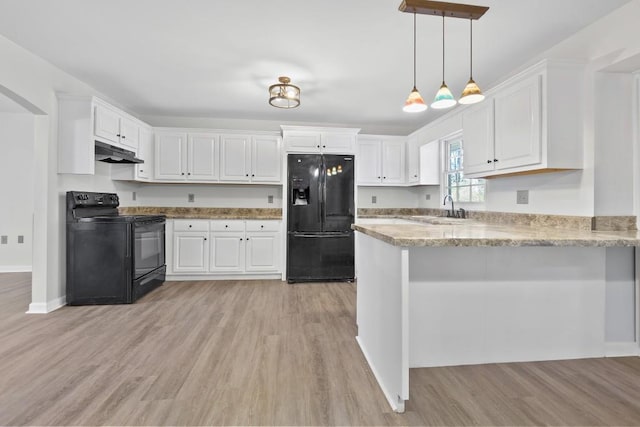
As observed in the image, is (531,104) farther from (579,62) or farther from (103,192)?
(103,192)

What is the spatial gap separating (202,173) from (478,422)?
13.8 feet

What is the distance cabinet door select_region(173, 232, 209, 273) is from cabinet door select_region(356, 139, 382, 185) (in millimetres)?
2495

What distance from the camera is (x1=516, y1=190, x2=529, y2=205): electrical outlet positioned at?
111 inches

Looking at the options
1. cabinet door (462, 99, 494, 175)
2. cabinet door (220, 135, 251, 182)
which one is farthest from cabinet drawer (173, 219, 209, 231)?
cabinet door (462, 99, 494, 175)

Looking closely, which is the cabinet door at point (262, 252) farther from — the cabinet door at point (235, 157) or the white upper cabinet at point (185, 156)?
the white upper cabinet at point (185, 156)

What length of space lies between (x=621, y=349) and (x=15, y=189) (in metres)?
7.26

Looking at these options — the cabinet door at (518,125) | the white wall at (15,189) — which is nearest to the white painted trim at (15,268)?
the white wall at (15,189)

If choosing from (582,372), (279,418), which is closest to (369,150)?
(582,372)

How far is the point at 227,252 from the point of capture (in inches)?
173

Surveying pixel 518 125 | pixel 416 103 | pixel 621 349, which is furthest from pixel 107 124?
pixel 621 349

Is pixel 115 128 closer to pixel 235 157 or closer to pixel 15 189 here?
pixel 235 157

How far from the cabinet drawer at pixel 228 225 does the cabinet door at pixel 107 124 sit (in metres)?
1.53

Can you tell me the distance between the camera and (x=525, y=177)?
2.86m

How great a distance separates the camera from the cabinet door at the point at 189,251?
4.34 meters
